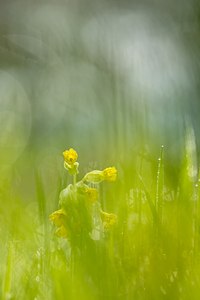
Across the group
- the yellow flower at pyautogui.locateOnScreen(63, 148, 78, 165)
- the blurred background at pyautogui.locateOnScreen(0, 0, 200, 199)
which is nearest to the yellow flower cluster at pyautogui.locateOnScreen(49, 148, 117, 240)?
the yellow flower at pyautogui.locateOnScreen(63, 148, 78, 165)

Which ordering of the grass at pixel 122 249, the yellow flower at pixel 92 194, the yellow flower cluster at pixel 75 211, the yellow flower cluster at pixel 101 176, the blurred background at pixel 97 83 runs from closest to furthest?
the grass at pixel 122 249 < the yellow flower cluster at pixel 75 211 < the yellow flower at pixel 92 194 < the yellow flower cluster at pixel 101 176 < the blurred background at pixel 97 83

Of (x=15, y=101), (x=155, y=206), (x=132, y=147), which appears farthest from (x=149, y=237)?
(x=15, y=101)

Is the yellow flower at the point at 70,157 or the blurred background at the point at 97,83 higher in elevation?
the blurred background at the point at 97,83

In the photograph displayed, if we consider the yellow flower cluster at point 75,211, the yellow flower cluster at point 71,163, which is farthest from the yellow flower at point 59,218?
the yellow flower cluster at point 71,163

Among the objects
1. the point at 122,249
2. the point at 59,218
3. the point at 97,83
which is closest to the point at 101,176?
the point at 59,218

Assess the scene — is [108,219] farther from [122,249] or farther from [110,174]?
[110,174]

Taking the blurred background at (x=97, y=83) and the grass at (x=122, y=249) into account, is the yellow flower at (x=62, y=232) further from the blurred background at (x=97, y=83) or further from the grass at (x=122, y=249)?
the blurred background at (x=97, y=83)
